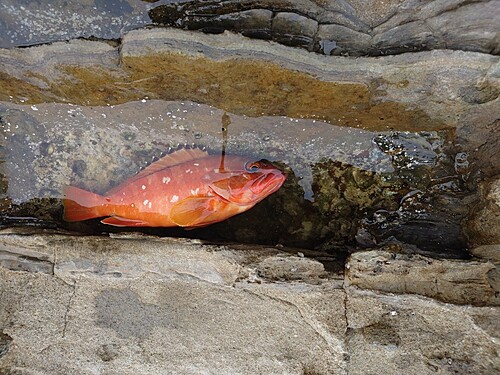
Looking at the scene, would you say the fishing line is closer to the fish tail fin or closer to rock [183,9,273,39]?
rock [183,9,273,39]

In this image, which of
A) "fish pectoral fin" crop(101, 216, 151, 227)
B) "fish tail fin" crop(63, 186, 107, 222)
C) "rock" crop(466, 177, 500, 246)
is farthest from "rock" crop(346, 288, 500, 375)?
"fish tail fin" crop(63, 186, 107, 222)

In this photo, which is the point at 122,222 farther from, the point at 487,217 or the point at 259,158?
the point at 487,217

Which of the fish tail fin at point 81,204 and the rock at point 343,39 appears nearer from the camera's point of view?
the rock at point 343,39

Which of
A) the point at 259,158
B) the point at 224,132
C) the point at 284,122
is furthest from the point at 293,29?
the point at 259,158

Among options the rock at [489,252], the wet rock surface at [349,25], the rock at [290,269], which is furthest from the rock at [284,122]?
the rock at [290,269]

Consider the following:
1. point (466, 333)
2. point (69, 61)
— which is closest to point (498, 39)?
point (466, 333)

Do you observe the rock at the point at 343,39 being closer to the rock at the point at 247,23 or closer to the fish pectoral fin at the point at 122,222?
the rock at the point at 247,23
